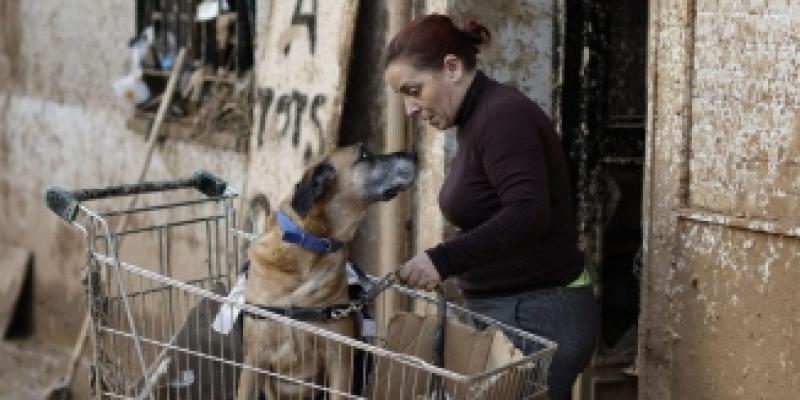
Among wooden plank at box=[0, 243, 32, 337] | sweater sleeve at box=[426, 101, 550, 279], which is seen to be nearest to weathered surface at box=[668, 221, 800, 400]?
sweater sleeve at box=[426, 101, 550, 279]

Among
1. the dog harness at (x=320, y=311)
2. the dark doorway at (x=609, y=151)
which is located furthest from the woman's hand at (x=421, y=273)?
the dark doorway at (x=609, y=151)

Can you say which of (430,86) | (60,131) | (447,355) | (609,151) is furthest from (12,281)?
(430,86)

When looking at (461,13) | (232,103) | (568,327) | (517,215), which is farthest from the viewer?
(232,103)

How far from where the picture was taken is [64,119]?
373 inches

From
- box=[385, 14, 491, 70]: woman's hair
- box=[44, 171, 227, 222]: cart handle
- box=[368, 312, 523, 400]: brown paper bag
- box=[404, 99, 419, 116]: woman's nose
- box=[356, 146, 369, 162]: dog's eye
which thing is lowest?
box=[368, 312, 523, 400]: brown paper bag

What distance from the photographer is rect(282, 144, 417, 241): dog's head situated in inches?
179

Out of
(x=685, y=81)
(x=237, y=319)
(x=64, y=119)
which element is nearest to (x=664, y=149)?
(x=685, y=81)

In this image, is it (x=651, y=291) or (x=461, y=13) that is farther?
(x=461, y=13)

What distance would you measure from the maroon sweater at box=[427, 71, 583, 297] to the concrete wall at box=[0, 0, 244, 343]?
4.10 meters

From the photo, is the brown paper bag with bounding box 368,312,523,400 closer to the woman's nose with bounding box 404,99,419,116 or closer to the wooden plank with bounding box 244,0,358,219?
the woman's nose with bounding box 404,99,419,116

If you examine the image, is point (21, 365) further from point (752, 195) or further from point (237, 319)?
point (752, 195)

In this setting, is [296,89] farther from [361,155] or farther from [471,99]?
[471,99]

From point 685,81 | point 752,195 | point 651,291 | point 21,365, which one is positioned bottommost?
point 21,365

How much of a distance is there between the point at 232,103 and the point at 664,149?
11.1 feet
